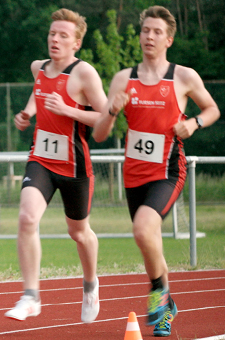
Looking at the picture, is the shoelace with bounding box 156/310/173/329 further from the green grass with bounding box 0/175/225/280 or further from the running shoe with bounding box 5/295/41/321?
the green grass with bounding box 0/175/225/280

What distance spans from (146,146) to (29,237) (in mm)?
1049

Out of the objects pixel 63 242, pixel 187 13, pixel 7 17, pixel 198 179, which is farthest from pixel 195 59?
pixel 63 242

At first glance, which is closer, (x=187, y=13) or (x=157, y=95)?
(x=157, y=95)

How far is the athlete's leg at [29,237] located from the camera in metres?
4.56

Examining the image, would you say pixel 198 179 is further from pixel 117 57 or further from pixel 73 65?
pixel 73 65

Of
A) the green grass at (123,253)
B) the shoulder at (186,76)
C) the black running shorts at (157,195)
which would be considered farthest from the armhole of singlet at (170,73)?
the green grass at (123,253)

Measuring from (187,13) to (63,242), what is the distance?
22.9 meters

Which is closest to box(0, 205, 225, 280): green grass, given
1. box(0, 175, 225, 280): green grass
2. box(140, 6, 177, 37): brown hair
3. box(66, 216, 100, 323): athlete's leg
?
box(0, 175, 225, 280): green grass

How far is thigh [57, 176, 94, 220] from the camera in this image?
4883 mm

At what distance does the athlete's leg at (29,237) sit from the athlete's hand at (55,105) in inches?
23.5

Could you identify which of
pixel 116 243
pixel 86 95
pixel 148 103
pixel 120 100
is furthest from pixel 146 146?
pixel 116 243

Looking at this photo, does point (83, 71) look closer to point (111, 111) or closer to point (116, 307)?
point (111, 111)

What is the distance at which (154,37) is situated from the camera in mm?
4598

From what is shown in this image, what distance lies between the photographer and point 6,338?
4551 mm
